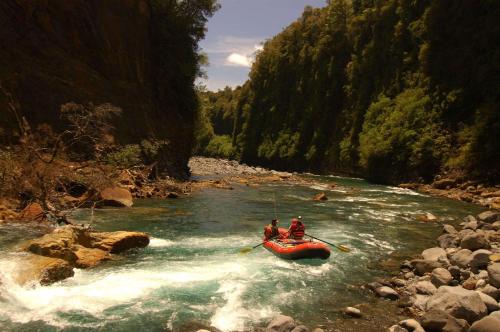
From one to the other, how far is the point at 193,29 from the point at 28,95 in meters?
20.0

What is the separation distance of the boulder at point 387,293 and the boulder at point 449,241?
5.04 meters

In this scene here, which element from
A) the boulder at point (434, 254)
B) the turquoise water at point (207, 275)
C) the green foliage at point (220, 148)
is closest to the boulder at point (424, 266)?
the boulder at point (434, 254)

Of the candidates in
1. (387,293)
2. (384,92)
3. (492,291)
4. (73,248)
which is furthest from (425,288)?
(384,92)

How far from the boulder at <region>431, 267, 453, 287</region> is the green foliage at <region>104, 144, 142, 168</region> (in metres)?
19.9

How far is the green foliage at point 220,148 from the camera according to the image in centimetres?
8954

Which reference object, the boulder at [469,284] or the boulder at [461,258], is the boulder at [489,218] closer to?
the boulder at [461,258]

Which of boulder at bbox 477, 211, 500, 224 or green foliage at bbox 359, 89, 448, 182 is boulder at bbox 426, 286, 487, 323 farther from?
green foliage at bbox 359, 89, 448, 182

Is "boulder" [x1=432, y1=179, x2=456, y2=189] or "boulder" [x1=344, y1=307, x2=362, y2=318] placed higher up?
"boulder" [x1=432, y1=179, x2=456, y2=189]

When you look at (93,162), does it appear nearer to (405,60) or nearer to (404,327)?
(404,327)

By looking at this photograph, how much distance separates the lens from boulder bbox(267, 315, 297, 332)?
8117mm

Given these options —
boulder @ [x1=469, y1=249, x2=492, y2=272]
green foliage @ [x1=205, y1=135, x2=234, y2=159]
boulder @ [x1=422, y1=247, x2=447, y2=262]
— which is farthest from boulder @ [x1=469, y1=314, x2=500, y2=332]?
green foliage @ [x1=205, y1=135, x2=234, y2=159]

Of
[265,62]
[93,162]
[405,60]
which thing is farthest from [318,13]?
[93,162]

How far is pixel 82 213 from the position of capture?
62.0 ft

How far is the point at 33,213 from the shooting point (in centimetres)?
1609
